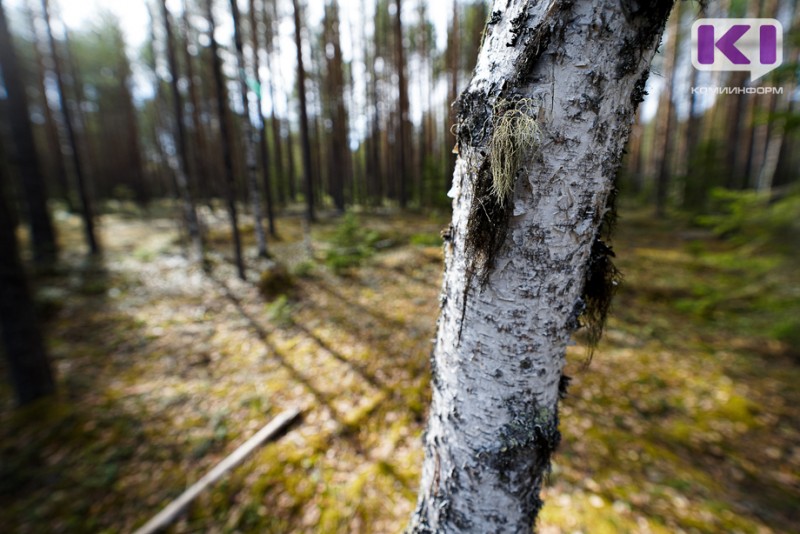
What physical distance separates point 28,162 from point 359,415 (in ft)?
41.6

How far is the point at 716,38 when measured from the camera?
2.29 meters

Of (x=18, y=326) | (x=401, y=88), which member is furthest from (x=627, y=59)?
(x=401, y=88)

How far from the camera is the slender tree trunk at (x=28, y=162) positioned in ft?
26.1

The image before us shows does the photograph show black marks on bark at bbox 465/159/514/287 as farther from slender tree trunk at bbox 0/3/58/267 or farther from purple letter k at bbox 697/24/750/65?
slender tree trunk at bbox 0/3/58/267

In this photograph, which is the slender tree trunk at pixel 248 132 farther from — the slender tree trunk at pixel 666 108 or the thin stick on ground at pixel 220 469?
the slender tree trunk at pixel 666 108

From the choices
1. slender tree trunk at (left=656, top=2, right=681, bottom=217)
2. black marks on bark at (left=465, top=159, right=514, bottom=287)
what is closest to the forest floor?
black marks on bark at (left=465, top=159, right=514, bottom=287)

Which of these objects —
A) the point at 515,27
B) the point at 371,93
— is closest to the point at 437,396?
the point at 515,27

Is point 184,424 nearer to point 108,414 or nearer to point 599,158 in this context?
point 108,414

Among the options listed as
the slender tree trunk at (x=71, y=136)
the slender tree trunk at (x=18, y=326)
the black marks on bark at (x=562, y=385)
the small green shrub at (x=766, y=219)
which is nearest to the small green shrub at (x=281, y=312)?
the slender tree trunk at (x=18, y=326)

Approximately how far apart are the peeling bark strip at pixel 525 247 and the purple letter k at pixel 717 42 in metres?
2.38

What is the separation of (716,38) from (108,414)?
7.06m

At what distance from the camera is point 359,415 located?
3.90 m

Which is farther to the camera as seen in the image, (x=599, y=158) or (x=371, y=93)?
(x=371, y=93)

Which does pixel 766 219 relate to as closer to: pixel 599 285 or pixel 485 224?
pixel 599 285
